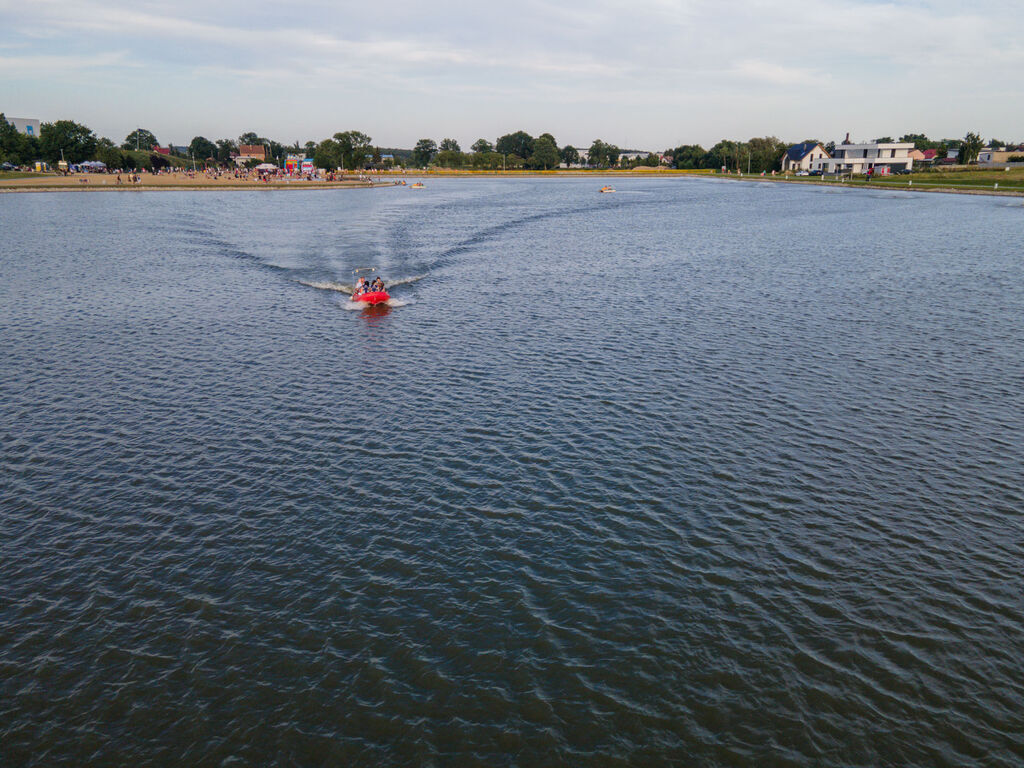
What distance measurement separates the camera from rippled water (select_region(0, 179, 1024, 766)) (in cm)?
1627

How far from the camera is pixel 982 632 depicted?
1881cm

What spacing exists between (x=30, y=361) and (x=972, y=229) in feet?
392

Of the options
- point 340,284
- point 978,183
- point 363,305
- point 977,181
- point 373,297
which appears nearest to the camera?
point 363,305

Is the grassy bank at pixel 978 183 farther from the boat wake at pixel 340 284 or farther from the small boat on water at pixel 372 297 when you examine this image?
the small boat on water at pixel 372 297

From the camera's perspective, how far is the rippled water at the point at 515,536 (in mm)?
16266

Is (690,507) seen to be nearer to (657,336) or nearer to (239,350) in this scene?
(657,336)

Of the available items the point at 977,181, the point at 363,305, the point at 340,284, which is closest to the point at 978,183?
the point at 977,181

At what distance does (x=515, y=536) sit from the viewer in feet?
77.0

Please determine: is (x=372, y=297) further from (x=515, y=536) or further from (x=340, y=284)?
(x=515, y=536)

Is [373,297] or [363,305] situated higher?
[373,297]

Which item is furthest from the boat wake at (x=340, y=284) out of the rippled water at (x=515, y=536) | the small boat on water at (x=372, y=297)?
the rippled water at (x=515, y=536)

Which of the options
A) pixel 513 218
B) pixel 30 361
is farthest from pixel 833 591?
pixel 513 218

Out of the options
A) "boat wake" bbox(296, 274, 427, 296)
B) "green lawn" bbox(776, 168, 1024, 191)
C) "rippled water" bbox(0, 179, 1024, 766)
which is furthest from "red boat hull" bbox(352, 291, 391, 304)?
"green lawn" bbox(776, 168, 1024, 191)

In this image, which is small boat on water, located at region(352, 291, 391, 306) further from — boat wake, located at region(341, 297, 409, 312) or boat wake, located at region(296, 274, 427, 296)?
boat wake, located at region(296, 274, 427, 296)
